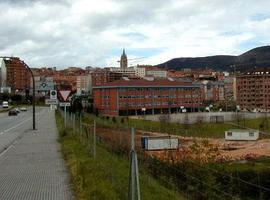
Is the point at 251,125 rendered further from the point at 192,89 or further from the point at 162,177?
the point at 162,177

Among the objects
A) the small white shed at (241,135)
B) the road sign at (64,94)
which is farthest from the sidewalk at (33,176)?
the small white shed at (241,135)

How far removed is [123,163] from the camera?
16.5 meters

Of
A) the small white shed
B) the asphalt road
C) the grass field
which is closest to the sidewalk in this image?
the grass field

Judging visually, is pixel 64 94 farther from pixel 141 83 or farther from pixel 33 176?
pixel 141 83

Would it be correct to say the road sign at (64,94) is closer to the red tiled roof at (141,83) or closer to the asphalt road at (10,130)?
the asphalt road at (10,130)

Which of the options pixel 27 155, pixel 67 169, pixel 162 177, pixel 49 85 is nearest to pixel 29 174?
pixel 67 169

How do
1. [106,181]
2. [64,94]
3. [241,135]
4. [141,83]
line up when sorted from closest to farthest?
[106,181]
[64,94]
[241,135]
[141,83]

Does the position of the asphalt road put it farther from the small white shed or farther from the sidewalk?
the small white shed

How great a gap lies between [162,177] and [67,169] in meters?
3.02

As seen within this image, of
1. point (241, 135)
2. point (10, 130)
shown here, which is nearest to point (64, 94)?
point (10, 130)

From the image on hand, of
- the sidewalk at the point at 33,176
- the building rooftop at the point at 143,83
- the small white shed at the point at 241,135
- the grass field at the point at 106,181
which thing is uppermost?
the building rooftop at the point at 143,83

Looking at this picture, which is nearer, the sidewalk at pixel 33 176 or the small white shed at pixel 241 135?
the sidewalk at pixel 33 176

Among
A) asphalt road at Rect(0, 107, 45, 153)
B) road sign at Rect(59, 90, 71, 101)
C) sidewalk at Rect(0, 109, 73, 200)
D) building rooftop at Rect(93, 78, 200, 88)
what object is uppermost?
building rooftop at Rect(93, 78, 200, 88)

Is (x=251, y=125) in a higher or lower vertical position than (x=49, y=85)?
lower
